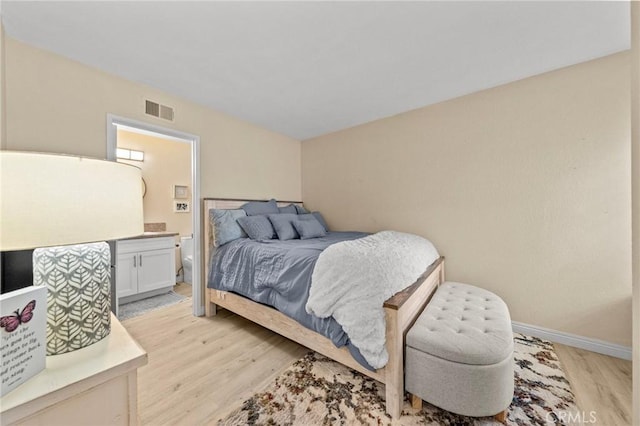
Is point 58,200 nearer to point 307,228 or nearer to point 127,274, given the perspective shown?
point 307,228

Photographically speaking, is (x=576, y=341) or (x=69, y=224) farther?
(x=576, y=341)

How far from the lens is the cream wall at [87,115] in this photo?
5.39ft

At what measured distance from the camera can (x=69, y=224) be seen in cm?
62

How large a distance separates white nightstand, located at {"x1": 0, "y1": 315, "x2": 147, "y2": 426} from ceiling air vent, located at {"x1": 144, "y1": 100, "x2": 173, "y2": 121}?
2.23 m

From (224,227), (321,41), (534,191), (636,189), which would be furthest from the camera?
(224,227)

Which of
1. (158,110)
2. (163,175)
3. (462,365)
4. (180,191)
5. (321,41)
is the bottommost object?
(462,365)

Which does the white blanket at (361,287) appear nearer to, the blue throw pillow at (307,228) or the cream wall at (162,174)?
the blue throw pillow at (307,228)

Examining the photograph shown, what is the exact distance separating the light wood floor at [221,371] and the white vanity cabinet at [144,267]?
62 centimetres

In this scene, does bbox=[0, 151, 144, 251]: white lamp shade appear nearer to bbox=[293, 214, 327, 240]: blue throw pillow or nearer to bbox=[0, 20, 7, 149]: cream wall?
bbox=[0, 20, 7, 149]: cream wall

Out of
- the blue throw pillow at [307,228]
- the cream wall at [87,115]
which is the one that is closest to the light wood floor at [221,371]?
the blue throw pillow at [307,228]

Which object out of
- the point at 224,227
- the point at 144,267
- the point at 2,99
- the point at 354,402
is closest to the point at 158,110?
the point at 2,99

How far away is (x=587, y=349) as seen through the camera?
1.92m

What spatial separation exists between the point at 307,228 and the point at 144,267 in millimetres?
2162

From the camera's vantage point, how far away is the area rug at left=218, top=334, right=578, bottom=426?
1.31 m
